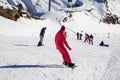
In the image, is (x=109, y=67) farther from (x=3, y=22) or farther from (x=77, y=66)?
(x=3, y=22)

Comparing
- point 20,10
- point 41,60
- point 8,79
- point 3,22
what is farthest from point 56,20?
point 8,79

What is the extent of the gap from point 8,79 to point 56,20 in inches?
1704

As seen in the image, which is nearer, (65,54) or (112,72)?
(65,54)

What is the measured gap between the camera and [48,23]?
46.5 metres

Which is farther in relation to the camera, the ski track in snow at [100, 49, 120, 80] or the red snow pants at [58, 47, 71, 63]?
the red snow pants at [58, 47, 71, 63]

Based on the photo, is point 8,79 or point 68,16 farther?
point 68,16

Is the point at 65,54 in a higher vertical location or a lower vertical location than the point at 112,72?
higher

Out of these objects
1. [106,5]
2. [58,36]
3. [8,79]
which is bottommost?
[8,79]

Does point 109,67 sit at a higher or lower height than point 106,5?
lower

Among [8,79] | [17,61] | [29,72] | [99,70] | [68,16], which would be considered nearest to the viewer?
[8,79]

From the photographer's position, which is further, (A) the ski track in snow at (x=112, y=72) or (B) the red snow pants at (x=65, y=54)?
(B) the red snow pants at (x=65, y=54)

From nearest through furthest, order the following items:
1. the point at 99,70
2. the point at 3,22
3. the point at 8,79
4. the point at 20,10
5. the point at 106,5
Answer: the point at 8,79
the point at 99,70
the point at 3,22
the point at 20,10
the point at 106,5

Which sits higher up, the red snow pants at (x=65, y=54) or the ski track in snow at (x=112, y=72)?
the red snow pants at (x=65, y=54)

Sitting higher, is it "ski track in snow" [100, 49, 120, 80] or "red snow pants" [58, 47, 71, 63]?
"red snow pants" [58, 47, 71, 63]
